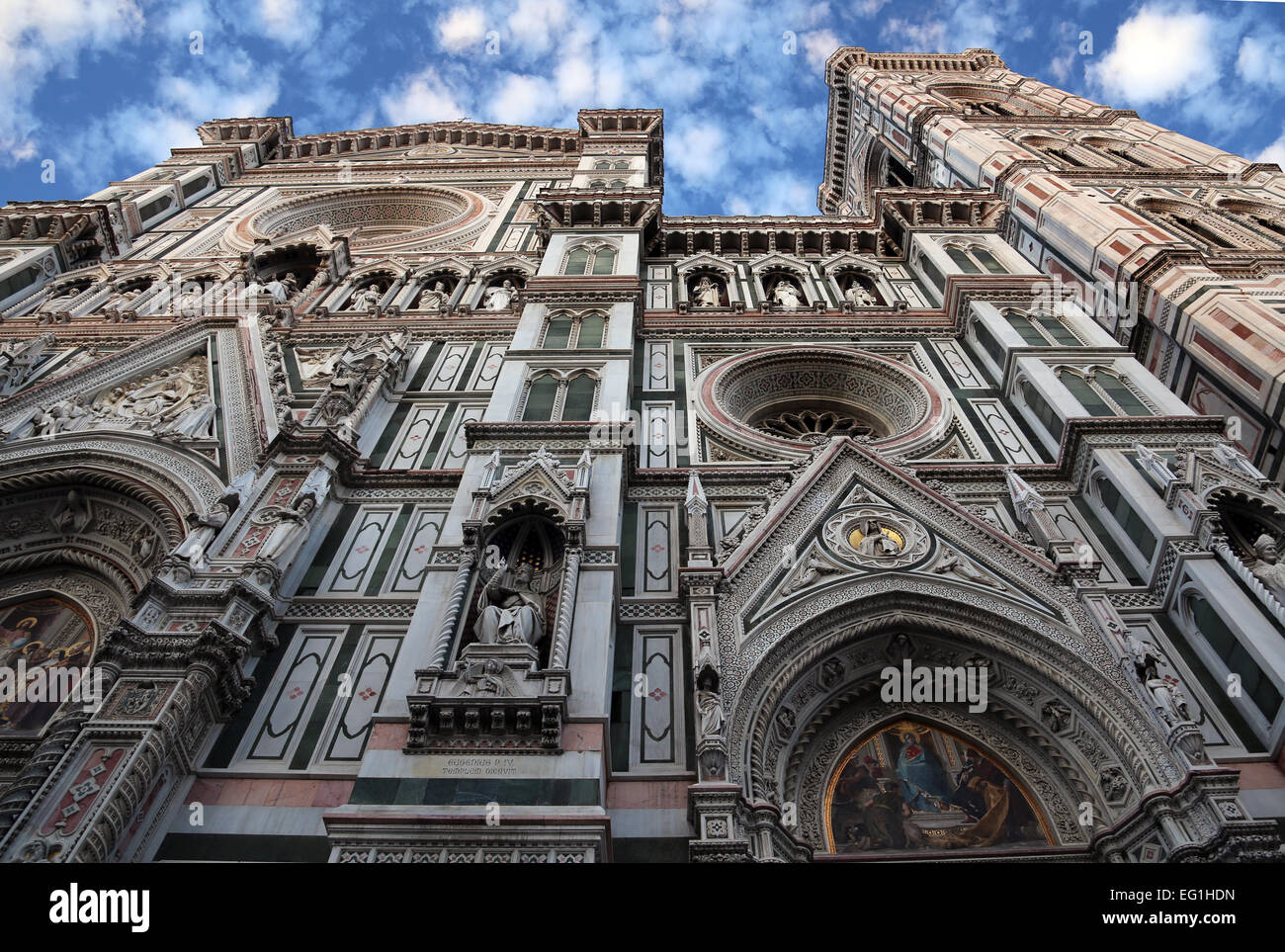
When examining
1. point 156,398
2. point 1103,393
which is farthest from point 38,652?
point 1103,393

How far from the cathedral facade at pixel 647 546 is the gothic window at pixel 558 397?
84mm

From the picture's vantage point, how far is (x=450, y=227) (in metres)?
21.1

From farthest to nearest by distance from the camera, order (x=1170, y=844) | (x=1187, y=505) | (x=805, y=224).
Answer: (x=805, y=224), (x=1187, y=505), (x=1170, y=844)

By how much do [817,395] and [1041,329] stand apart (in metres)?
3.54

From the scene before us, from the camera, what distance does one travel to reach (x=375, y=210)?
23969 millimetres

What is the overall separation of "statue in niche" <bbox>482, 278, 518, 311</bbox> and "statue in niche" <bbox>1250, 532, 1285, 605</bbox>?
453 inches

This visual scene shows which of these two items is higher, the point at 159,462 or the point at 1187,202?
the point at 1187,202

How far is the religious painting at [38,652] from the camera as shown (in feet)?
29.0

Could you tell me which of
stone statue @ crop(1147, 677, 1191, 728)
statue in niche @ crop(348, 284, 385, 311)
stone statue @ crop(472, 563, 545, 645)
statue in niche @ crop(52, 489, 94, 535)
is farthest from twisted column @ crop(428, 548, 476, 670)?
statue in niche @ crop(348, 284, 385, 311)
